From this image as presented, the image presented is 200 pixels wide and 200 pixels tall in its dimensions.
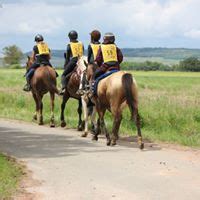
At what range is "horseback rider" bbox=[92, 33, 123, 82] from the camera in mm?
14641

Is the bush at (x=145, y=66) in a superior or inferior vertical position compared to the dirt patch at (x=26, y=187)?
inferior

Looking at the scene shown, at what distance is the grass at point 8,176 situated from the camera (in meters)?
8.95

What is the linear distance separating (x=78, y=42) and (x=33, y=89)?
320cm

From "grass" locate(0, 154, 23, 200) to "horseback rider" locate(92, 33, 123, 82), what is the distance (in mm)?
3679

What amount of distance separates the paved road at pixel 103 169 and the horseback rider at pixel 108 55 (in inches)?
76.8

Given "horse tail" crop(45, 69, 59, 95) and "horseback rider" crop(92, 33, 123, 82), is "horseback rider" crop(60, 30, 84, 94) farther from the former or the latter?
"horseback rider" crop(92, 33, 123, 82)

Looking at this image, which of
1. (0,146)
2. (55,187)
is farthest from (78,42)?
(55,187)

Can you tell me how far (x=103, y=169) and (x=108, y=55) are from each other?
4.30 m

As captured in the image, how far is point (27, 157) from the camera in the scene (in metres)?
12.8

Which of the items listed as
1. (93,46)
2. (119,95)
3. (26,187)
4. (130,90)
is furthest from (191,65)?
(26,187)

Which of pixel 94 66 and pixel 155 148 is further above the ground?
pixel 94 66

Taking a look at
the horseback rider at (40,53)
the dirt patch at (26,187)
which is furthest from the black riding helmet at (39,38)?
the dirt patch at (26,187)

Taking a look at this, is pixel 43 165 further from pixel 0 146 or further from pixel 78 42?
pixel 78 42

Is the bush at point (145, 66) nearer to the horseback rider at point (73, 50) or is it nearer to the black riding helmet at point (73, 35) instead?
the horseback rider at point (73, 50)
